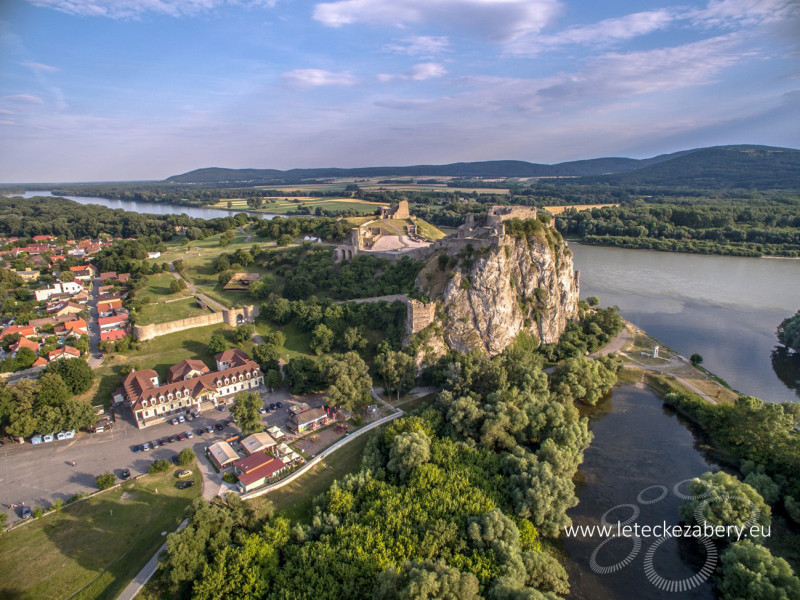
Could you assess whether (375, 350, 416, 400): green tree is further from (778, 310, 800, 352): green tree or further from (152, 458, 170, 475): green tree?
(778, 310, 800, 352): green tree

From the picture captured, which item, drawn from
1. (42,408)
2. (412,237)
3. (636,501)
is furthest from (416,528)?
(412,237)

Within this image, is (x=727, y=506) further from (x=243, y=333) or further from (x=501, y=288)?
(x=243, y=333)

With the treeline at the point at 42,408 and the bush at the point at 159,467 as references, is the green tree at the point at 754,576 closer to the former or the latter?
the bush at the point at 159,467

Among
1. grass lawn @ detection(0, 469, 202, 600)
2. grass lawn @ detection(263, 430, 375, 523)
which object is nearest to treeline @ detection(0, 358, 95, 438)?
grass lawn @ detection(0, 469, 202, 600)

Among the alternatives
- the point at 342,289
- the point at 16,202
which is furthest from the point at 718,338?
the point at 16,202

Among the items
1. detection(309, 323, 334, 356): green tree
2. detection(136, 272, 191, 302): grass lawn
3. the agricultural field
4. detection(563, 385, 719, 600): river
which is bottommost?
detection(563, 385, 719, 600): river
